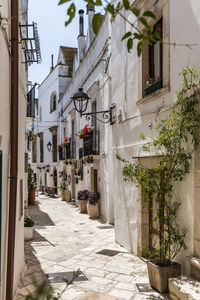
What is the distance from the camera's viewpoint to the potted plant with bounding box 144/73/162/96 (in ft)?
20.4

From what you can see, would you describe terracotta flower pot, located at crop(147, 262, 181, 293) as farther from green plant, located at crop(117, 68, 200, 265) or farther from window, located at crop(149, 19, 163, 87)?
window, located at crop(149, 19, 163, 87)

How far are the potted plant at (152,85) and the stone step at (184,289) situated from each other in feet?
11.5

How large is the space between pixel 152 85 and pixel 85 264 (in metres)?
4.01

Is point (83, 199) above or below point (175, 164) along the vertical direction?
below

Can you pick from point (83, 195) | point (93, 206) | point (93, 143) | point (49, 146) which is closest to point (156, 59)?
point (93, 143)

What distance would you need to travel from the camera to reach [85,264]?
668 centimetres

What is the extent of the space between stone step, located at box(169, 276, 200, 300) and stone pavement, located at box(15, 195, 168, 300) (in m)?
0.52

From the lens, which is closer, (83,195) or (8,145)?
(8,145)

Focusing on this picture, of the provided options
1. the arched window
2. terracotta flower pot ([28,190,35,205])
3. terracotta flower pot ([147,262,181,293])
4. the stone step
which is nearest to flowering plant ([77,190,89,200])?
terracotta flower pot ([28,190,35,205])

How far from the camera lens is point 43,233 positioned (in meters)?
10.0

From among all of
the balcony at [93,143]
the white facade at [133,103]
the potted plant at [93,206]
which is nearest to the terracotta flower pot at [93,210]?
the potted plant at [93,206]

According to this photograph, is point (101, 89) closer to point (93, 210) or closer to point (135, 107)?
point (93, 210)

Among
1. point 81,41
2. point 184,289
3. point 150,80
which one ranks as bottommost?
point 184,289

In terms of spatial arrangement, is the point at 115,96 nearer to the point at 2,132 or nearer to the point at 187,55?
the point at 187,55
